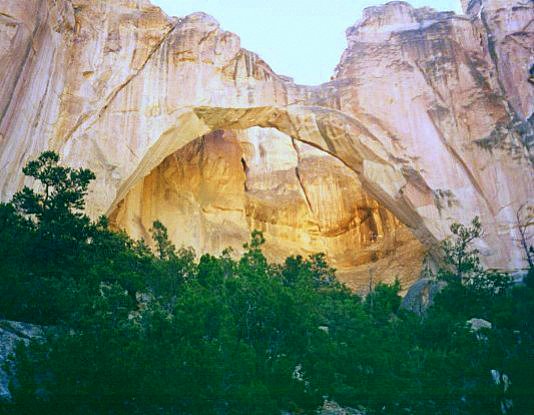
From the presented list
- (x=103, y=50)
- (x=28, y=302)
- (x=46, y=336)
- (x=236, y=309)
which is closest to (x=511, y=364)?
(x=236, y=309)

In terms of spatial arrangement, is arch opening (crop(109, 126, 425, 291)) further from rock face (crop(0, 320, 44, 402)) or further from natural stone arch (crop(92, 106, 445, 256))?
rock face (crop(0, 320, 44, 402))

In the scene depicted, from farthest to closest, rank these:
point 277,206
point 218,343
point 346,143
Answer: point 277,206 → point 346,143 → point 218,343

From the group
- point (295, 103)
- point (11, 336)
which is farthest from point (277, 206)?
point (11, 336)

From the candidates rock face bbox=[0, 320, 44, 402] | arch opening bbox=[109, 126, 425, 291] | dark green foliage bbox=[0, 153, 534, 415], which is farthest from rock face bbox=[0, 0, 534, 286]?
rock face bbox=[0, 320, 44, 402]

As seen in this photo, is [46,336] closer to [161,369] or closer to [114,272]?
[161,369]

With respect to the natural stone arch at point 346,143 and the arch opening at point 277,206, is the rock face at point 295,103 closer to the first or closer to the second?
the natural stone arch at point 346,143

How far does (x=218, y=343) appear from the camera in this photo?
1265 cm

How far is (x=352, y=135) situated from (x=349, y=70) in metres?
3.29

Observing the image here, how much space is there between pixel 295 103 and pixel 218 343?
16.6 meters

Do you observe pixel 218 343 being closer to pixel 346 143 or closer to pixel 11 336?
pixel 11 336

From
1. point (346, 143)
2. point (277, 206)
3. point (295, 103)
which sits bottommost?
point (277, 206)

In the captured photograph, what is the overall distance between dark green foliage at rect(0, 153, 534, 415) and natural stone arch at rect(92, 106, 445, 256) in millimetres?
7175

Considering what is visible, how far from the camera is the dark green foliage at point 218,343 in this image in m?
10.6

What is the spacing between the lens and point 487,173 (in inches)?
1050
